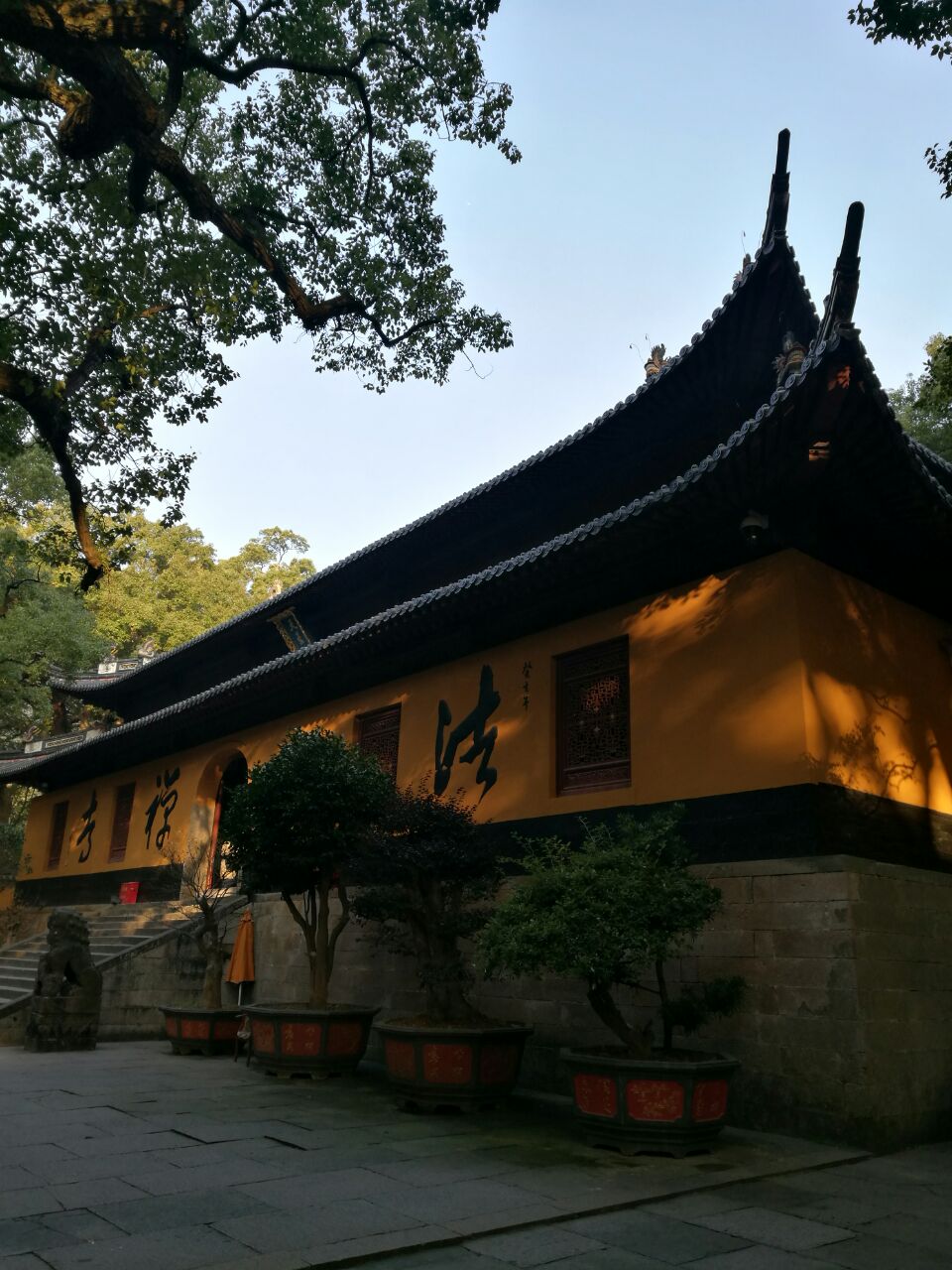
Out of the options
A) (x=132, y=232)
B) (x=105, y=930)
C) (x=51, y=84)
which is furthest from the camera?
(x=105, y=930)

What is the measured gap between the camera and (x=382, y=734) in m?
12.1

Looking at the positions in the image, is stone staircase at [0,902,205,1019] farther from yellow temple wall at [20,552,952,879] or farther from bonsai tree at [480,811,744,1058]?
bonsai tree at [480,811,744,1058]

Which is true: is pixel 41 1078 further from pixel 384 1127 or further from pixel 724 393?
pixel 724 393

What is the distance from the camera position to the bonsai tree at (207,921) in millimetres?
11203

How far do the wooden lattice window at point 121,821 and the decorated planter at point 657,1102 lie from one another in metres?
14.5

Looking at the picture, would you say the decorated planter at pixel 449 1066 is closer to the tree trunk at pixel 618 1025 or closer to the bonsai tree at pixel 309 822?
the tree trunk at pixel 618 1025

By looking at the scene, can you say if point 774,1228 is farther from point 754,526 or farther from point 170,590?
point 170,590

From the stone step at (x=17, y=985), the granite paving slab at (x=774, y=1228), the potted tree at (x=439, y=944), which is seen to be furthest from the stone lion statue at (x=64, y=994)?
the granite paving slab at (x=774, y=1228)

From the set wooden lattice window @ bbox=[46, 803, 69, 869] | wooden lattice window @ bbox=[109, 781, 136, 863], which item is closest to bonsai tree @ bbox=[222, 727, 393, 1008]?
wooden lattice window @ bbox=[109, 781, 136, 863]

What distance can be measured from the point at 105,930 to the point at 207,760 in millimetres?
3136

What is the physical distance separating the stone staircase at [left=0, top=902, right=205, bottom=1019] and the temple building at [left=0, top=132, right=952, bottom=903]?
4.44 m

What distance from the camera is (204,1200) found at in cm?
470

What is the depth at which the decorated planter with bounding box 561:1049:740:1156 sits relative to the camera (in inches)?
234

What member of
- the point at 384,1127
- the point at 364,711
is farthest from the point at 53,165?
the point at 384,1127
